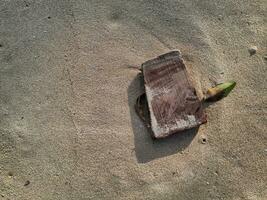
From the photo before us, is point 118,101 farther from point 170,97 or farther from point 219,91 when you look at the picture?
point 219,91

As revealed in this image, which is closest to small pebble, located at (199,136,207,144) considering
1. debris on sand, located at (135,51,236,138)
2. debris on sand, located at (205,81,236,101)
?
debris on sand, located at (135,51,236,138)

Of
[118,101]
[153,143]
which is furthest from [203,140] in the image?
[118,101]

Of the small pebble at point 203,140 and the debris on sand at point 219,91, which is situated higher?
the debris on sand at point 219,91

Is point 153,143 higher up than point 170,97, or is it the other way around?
point 170,97

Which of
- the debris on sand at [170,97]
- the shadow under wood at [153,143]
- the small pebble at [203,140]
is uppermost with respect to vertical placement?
the debris on sand at [170,97]

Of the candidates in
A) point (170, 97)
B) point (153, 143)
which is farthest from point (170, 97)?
point (153, 143)

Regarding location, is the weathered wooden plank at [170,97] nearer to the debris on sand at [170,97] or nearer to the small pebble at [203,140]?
the debris on sand at [170,97]

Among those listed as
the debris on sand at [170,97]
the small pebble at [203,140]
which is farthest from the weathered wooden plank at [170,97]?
the small pebble at [203,140]
